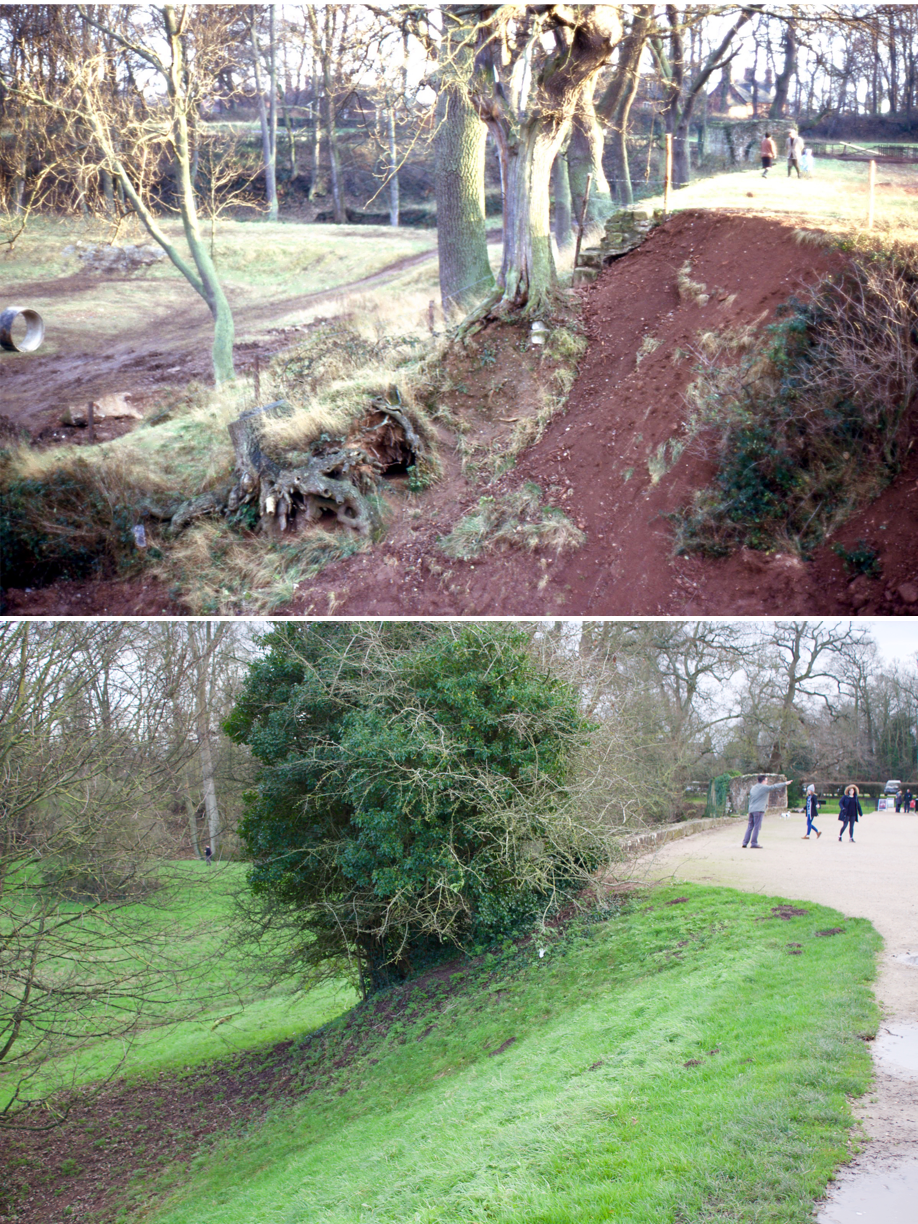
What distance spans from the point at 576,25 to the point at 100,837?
8.92m

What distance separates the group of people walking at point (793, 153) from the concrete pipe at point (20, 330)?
20.2ft

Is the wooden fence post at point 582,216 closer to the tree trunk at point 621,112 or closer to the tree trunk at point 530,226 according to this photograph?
the tree trunk at point 621,112

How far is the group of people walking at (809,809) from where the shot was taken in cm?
870

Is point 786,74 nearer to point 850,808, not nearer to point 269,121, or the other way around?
point 269,121

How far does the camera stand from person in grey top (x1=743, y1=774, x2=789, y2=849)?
998cm

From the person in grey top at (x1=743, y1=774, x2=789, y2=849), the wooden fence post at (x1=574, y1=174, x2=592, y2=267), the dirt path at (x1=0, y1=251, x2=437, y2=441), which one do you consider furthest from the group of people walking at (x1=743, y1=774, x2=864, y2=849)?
the dirt path at (x1=0, y1=251, x2=437, y2=441)

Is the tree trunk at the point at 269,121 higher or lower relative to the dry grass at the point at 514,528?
higher

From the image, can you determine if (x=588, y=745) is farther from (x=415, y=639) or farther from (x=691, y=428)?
(x=691, y=428)

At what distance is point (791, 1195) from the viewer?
364 cm

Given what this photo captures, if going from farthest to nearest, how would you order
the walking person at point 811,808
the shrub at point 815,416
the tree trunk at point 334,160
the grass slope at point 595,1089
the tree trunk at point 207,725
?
the walking person at point 811,808 < the tree trunk at point 207,725 < the tree trunk at point 334,160 < the shrub at point 815,416 < the grass slope at point 595,1089

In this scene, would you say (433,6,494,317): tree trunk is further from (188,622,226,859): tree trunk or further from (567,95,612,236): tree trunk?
(188,622,226,859): tree trunk

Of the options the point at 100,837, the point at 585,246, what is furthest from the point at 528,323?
the point at 100,837

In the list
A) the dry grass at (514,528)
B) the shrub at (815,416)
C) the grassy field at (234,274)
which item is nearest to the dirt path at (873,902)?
the shrub at (815,416)

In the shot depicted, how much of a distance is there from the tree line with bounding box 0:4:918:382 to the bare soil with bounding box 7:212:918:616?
35.1 inches
